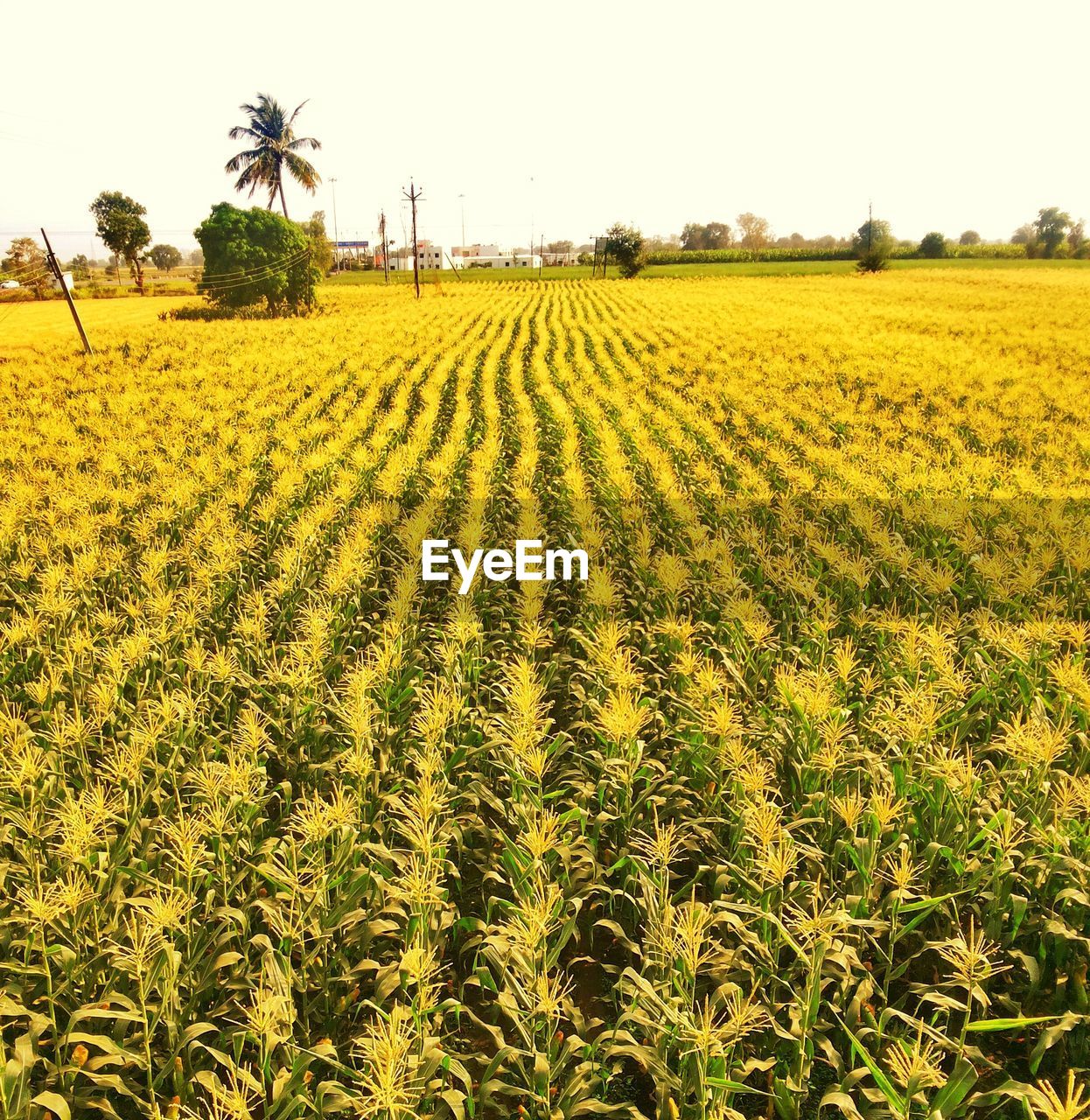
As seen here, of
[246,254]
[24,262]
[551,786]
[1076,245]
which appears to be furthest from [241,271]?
[1076,245]

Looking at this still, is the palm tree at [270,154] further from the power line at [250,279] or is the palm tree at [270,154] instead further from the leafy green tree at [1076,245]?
the leafy green tree at [1076,245]

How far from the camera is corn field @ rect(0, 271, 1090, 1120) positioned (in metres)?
2.58

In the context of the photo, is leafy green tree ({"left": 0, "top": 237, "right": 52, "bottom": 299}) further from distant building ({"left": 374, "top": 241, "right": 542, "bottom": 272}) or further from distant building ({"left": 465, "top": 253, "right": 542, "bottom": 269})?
distant building ({"left": 465, "top": 253, "right": 542, "bottom": 269})

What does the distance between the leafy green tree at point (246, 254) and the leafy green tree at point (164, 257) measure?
100519mm

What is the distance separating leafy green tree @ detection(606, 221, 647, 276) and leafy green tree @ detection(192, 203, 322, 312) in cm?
4193

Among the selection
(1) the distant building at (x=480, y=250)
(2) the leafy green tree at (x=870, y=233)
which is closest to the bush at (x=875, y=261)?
(2) the leafy green tree at (x=870, y=233)

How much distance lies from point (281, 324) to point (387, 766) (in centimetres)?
3205

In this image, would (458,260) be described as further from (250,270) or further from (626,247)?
(250,270)

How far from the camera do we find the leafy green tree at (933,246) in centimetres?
8425

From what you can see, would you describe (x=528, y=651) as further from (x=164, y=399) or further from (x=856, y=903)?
(x=164, y=399)

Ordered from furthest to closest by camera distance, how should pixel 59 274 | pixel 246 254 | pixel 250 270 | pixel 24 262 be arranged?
pixel 24 262 < pixel 250 270 < pixel 246 254 < pixel 59 274

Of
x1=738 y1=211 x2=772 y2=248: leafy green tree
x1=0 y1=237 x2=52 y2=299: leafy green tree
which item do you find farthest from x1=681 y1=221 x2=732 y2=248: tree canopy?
x1=0 y1=237 x2=52 y2=299: leafy green tree

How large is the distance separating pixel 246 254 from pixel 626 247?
45194mm

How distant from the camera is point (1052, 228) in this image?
100 meters
